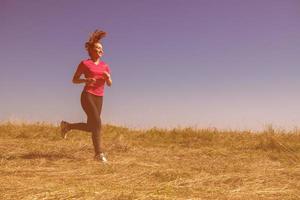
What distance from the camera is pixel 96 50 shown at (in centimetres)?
680

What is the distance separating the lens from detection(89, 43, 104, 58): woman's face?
6.81 metres

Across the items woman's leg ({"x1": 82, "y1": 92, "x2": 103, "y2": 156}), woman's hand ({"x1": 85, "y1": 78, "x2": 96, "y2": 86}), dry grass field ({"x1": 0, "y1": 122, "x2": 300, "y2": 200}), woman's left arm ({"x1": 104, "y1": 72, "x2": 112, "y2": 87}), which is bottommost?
dry grass field ({"x1": 0, "y1": 122, "x2": 300, "y2": 200})

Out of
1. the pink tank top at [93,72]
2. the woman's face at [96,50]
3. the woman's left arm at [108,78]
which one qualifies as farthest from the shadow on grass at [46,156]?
the woman's face at [96,50]

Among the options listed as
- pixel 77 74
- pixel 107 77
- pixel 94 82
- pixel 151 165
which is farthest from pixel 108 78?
pixel 151 165

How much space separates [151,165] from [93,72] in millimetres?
1607

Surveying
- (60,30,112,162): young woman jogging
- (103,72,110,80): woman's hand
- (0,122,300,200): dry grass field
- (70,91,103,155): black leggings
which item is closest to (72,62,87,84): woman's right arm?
(60,30,112,162): young woman jogging

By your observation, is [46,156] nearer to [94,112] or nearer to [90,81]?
[94,112]

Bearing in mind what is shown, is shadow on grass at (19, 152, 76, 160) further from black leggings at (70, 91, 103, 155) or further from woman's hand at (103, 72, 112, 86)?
woman's hand at (103, 72, 112, 86)

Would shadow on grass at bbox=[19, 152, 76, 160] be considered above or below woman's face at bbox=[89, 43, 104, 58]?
below

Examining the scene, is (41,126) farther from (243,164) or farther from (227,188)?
(227,188)

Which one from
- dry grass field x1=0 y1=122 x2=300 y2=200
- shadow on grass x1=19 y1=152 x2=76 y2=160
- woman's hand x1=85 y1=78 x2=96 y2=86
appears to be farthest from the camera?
shadow on grass x1=19 y1=152 x2=76 y2=160

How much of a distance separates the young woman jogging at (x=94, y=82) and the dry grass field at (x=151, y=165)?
0.49 metres

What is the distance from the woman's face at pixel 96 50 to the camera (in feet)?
22.4

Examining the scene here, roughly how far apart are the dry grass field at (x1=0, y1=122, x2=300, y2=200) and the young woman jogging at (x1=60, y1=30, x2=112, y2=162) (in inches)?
19.5
